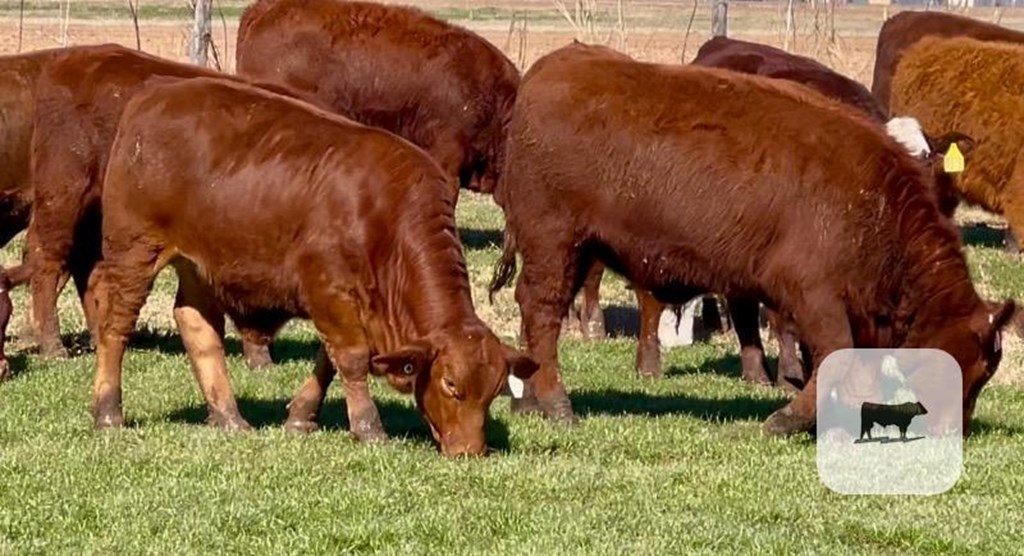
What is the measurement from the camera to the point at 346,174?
9.19m

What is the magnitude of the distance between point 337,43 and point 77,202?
3.60 metres

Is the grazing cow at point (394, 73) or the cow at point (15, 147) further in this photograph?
the grazing cow at point (394, 73)

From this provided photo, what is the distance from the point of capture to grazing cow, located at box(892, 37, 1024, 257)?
16.7 metres

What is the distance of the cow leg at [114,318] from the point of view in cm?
973

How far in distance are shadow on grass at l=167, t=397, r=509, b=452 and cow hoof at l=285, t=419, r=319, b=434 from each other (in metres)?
0.14

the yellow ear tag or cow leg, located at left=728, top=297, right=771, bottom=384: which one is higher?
the yellow ear tag

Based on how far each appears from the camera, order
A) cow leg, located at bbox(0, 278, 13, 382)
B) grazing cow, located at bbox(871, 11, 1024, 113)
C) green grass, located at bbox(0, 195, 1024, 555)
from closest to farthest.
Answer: green grass, located at bbox(0, 195, 1024, 555) < cow leg, located at bbox(0, 278, 13, 382) < grazing cow, located at bbox(871, 11, 1024, 113)

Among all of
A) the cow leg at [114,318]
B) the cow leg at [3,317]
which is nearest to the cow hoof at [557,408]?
the cow leg at [114,318]

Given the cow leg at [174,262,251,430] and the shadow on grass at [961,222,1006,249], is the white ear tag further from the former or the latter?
the shadow on grass at [961,222,1006,249]

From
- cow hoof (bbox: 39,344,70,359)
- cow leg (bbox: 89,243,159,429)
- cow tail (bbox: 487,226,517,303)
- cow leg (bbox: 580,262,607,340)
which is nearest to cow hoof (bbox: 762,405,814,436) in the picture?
cow tail (bbox: 487,226,517,303)

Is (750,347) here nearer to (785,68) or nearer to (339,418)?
(785,68)

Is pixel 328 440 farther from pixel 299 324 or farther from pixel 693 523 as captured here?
pixel 299 324

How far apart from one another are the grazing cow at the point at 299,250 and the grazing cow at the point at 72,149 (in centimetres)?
221

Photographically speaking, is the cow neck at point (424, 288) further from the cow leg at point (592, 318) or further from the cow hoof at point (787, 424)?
the cow leg at point (592, 318)
